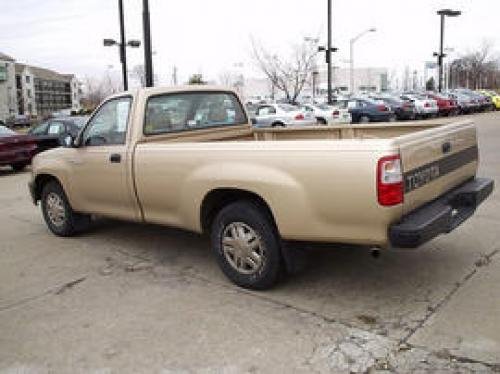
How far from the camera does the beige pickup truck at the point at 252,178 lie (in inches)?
169

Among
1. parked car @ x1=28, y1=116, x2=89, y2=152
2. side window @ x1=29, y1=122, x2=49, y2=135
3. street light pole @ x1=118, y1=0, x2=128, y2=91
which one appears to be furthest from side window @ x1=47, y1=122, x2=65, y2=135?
street light pole @ x1=118, y1=0, x2=128, y2=91

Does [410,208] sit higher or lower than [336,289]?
higher

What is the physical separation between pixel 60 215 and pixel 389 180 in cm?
458

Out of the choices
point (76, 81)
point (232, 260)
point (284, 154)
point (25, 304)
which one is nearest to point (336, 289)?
point (232, 260)

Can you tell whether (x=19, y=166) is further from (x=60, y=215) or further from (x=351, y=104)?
(x=351, y=104)

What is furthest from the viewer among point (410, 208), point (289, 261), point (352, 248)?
point (352, 248)

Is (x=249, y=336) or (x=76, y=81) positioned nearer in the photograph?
(x=249, y=336)

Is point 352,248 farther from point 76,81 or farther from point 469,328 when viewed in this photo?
point 76,81

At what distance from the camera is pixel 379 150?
163 inches

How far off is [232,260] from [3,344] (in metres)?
1.91

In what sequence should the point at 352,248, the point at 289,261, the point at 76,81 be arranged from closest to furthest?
the point at 289,261 → the point at 352,248 → the point at 76,81

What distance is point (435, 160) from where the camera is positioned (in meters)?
Answer: 4.79

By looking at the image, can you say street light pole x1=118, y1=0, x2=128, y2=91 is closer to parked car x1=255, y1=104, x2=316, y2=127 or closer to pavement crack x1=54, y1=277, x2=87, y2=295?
parked car x1=255, y1=104, x2=316, y2=127

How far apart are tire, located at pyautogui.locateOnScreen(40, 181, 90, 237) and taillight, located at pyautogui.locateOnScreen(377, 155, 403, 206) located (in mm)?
4238
